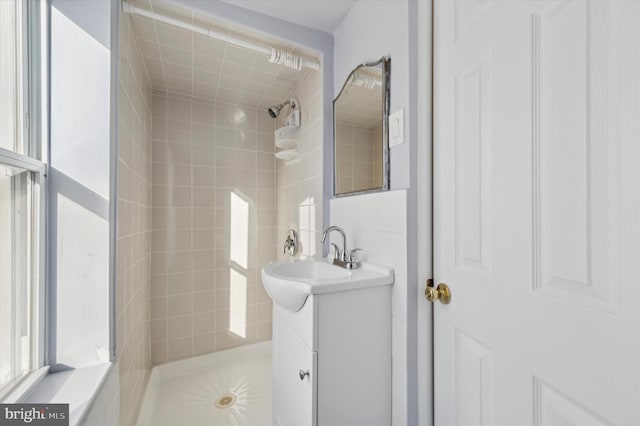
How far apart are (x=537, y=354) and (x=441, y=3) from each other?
1103mm

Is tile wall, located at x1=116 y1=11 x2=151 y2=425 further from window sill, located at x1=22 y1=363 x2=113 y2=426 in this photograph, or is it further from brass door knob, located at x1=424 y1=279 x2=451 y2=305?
brass door knob, located at x1=424 y1=279 x2=451 y2=305

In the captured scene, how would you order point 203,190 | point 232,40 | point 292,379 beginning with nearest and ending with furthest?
1. point 292,379
2. point 232,40
3. point 203,190

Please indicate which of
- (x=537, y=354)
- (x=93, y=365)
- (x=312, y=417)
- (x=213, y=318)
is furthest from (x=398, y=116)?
(x=213, y=318)

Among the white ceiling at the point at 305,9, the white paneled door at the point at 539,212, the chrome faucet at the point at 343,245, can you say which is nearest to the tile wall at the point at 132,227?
the white ceiling at the point at 305,9

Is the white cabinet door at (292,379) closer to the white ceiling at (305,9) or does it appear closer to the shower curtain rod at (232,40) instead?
the shower curtain rod at (232,40)

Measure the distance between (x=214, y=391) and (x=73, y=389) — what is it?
121 centimetres

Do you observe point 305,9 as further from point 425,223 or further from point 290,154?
point 425,223

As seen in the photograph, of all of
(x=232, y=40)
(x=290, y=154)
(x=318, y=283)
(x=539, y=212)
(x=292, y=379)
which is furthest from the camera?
(x=290, y=154)

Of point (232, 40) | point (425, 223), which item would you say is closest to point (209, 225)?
point (232, 40)

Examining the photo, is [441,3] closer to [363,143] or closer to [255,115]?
[363,143]

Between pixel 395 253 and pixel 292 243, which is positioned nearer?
pixel 395 253

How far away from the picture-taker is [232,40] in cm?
137

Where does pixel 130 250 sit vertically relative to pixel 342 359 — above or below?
above

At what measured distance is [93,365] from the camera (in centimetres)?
96
